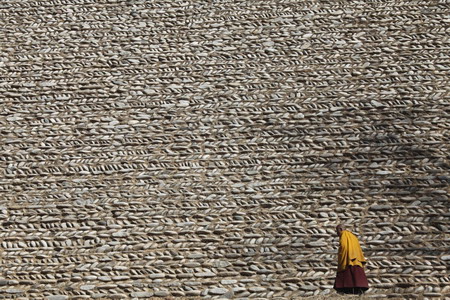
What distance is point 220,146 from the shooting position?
984 cm

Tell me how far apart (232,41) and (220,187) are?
8.03 feet

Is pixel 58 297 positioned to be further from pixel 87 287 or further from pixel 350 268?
pixel 350 268

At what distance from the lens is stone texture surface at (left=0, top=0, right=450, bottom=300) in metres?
8.91

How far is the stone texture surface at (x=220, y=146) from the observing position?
8906 millimetres

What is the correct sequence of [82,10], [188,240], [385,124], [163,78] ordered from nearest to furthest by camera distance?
[188,240] < [385,124] < [163,78] < [82,10]

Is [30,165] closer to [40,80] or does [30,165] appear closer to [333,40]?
[40,80]

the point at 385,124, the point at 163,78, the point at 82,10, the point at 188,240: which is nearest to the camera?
the point at 188,240

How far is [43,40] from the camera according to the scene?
11117mm

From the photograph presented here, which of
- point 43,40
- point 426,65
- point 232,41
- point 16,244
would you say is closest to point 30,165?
point 16,244

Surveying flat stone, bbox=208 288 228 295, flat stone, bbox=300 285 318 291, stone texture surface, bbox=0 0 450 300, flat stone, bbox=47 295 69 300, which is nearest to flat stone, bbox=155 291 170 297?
stone texture surface, bbox=0 0 450 300

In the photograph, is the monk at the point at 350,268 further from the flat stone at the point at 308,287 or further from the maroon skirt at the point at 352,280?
the flat stone at the point at 308,287

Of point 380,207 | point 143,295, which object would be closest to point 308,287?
point 380,207

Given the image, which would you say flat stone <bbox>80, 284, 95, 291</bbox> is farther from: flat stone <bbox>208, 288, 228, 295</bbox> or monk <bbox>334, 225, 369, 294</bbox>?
monk <bbox>334, 225, 369, 294</bbox>

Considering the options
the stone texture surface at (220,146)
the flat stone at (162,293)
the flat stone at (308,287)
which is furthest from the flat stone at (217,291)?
the flat stone at (308,287)
